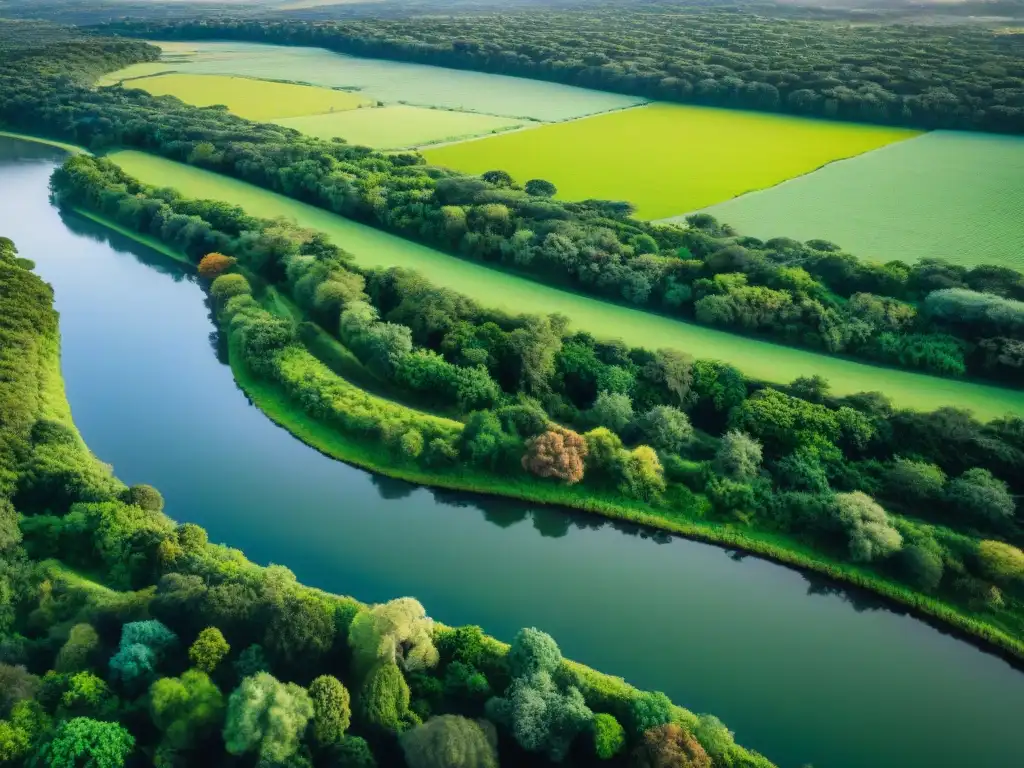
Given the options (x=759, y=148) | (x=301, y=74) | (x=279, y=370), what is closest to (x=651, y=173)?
(x=759, y=148)

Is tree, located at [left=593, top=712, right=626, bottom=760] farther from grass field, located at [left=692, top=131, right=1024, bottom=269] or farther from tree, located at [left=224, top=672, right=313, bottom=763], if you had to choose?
grass field, located at [left=692, top=131, right=1024, bottom=269]

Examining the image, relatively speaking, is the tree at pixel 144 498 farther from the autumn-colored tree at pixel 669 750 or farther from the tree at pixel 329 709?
the autumn-colored tree at pixel 669 750

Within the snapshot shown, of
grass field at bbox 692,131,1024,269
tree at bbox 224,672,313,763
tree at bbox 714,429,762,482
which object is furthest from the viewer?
grass field at bbox 692,131,1024,269

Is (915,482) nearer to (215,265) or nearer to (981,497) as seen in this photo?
(981,497)

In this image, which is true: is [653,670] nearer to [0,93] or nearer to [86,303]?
[86,303]

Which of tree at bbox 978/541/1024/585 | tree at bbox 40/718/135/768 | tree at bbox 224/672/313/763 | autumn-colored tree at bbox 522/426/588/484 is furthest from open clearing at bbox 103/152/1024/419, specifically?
tree at bbox 40/718/135/768

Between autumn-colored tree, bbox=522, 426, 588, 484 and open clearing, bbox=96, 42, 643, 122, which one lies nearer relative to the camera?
→ autumn-colored tree, bbox=522, 426, 588, 484
